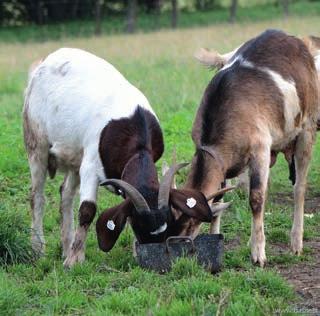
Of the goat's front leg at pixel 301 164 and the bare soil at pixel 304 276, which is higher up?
the goat's front leg at pixel 301 164

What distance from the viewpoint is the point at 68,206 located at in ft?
27.4

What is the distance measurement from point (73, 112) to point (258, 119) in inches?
63.2

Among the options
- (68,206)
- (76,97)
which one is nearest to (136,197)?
(76,97)

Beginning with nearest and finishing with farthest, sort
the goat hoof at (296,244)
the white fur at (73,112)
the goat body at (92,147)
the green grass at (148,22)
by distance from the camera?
1. the goat body at (92,147)
2. the white fur at (73,112)
3. the goat hoof at (296,244)
4. the green grass at (148,22)

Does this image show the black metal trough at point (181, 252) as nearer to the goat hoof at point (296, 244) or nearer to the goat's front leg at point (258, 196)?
the goat's front leg at point (258, 196)

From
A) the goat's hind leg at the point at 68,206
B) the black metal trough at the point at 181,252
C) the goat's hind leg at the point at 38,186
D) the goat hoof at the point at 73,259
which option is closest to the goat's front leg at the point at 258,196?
the black metal trough at the point at 181,252

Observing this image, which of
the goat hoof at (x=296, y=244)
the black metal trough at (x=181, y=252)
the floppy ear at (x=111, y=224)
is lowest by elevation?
Answer: the goat hoof at (x=296, y=244)

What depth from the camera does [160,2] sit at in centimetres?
4819

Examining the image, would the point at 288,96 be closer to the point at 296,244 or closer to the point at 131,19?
the point at 296,244

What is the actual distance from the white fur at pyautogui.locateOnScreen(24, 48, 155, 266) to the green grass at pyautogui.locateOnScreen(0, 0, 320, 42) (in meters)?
28.7

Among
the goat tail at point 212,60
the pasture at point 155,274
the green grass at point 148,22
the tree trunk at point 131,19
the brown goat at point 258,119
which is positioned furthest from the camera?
the tree trunk at point 131,19

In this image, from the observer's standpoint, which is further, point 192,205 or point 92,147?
point 92,147

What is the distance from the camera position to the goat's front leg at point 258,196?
24.4 feet

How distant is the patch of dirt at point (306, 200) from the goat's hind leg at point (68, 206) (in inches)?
103
